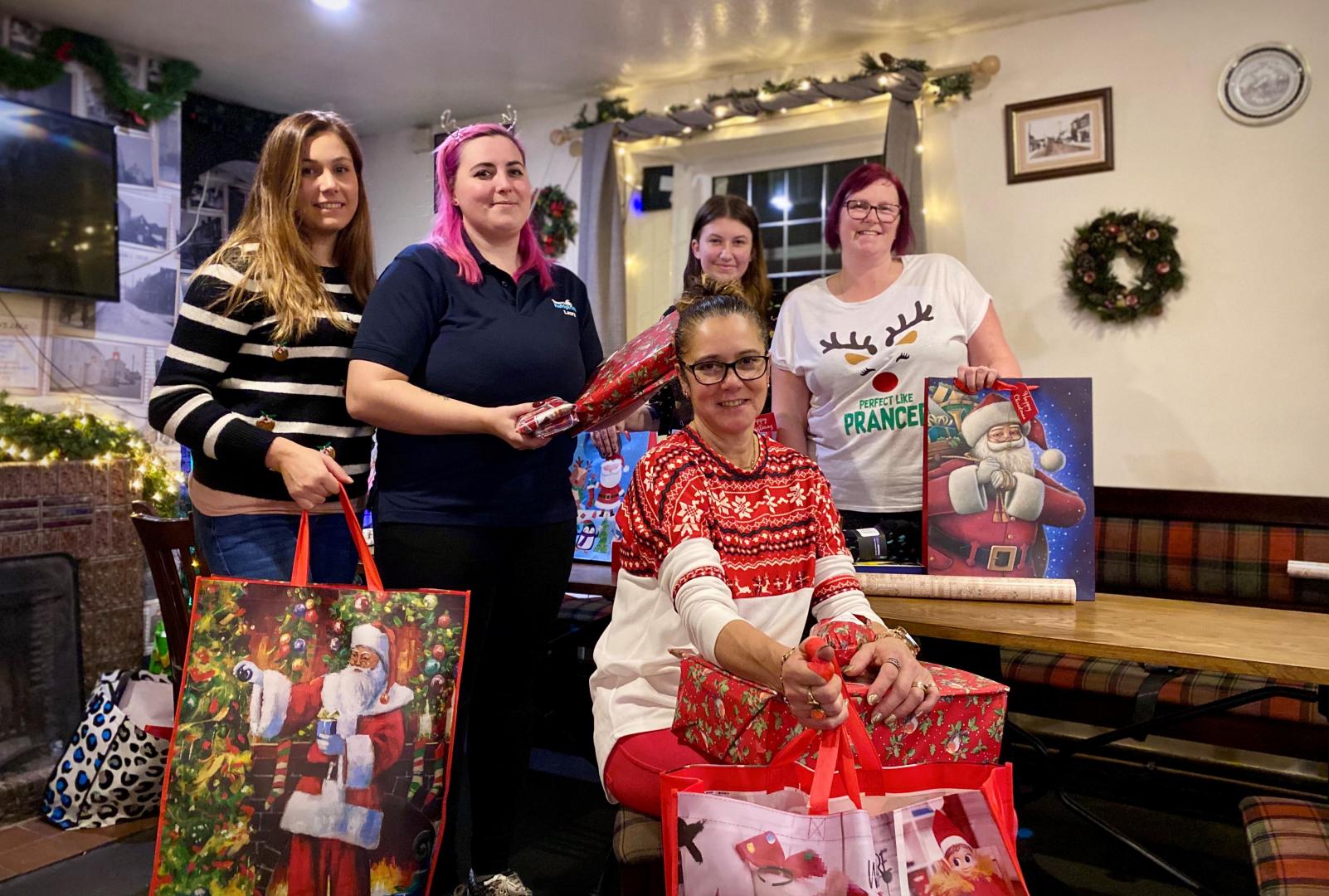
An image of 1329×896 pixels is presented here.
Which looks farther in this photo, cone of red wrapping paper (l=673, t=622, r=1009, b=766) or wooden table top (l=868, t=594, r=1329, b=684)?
wooden table top (l=868, t=594, r=1329, b=684)

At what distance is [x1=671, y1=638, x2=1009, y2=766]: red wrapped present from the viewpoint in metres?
1.15

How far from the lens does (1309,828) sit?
1438 mm

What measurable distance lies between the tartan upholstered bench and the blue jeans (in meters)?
1.86

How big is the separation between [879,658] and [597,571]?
1570mm

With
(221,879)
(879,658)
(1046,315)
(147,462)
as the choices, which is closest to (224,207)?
(147,462)

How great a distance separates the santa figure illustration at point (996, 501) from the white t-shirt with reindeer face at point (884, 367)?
0.26 metres

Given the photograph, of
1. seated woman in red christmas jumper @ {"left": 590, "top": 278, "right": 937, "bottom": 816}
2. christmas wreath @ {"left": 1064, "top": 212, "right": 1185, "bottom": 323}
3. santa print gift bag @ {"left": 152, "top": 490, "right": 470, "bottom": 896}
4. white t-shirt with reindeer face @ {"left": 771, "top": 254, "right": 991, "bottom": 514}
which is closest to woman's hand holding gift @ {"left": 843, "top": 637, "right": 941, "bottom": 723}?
seated woman in red christmas jumper @ {"left": 590, "top": 278, "right": 937, "bottom": 816}

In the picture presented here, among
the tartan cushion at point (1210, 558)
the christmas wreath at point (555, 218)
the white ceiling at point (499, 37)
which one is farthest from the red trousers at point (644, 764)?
the christmas wreath at point (555, 218)

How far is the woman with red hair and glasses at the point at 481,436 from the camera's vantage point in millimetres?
1716

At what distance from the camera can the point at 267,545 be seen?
176 cm

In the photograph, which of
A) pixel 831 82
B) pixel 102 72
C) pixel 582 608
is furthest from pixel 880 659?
pixel 102 72

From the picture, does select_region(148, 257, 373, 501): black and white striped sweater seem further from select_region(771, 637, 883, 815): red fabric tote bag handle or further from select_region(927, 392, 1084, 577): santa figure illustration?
select_region(927, 392, 1084, 577): santa figure illustration

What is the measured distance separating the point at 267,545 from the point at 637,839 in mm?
909

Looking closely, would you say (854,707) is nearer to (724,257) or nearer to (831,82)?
(724,257)
